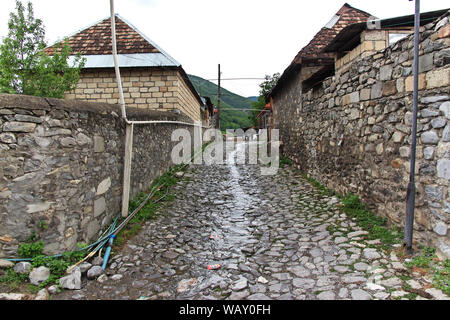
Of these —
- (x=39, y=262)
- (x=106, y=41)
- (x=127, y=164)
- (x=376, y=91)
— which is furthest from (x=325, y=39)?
(x=39, y=262)

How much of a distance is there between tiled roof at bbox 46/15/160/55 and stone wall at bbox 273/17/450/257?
7845 millimetres

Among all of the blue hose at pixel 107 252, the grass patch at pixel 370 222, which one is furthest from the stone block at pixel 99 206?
the grass patch at pixel 370 222

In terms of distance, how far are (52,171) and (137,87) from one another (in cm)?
889

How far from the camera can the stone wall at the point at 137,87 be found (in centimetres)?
1116

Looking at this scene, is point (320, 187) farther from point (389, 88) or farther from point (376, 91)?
point (389, 88)

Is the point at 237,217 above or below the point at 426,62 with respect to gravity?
below

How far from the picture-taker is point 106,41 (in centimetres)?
1162

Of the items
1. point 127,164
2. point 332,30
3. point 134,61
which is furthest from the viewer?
point 134,61

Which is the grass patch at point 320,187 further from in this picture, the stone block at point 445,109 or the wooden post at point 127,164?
the wooden post at point 127,164

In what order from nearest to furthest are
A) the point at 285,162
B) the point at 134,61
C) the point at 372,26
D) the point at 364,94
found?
1. the point at 364,94
2. the point at 372,26
3. the point at 285,162
4. the point at 134,61

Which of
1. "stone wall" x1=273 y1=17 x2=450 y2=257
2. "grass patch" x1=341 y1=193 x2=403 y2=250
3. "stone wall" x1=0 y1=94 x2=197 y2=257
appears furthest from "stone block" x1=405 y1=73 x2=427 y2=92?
"stone wall" x1=0 y1=94 x2=197 y2=257

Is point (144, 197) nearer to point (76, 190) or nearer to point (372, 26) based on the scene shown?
point (76, 190)

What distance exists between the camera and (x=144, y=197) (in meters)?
5.70

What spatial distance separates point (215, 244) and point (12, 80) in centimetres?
581
